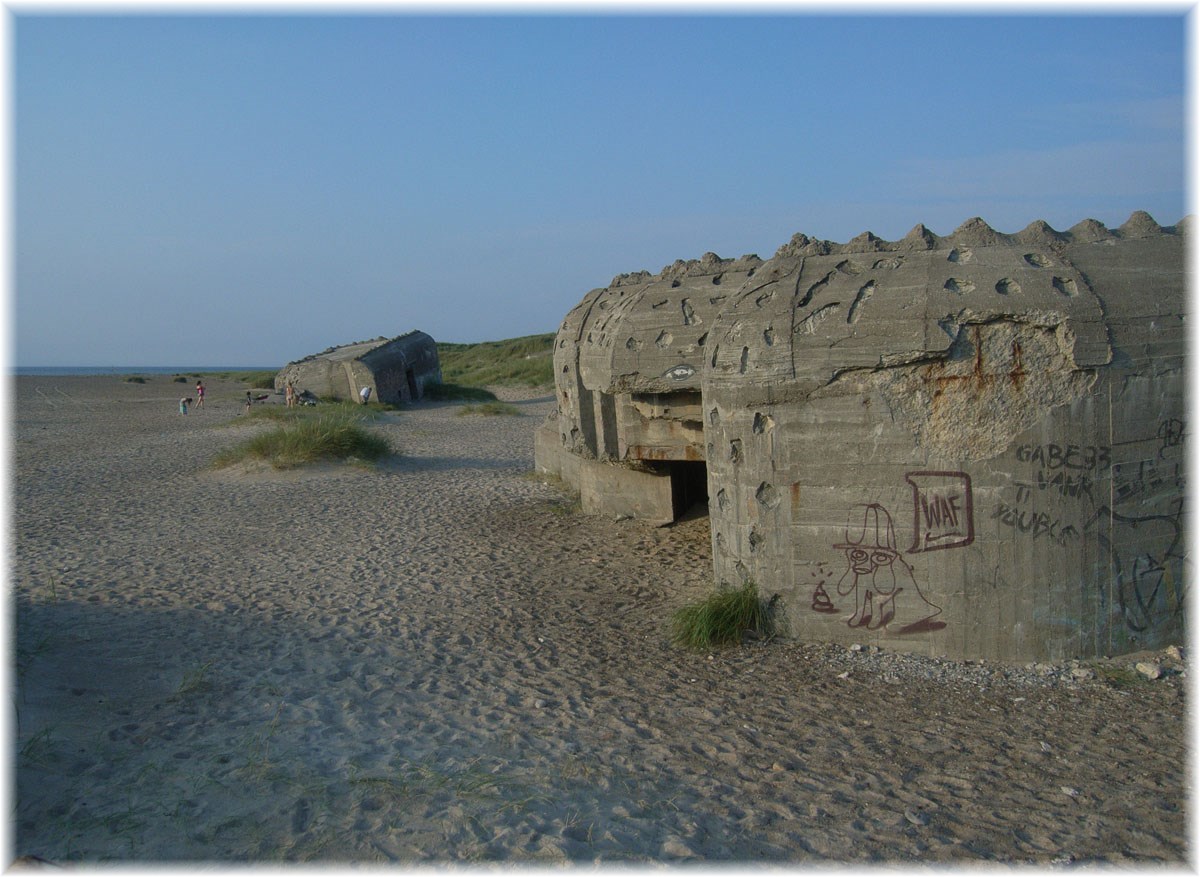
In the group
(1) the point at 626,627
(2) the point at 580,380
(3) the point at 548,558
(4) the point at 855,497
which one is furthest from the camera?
(2) the point at 580,380

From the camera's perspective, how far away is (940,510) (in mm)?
5289

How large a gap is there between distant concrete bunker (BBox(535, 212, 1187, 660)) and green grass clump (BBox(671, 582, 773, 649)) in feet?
0.46

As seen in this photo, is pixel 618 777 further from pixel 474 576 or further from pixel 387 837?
pixel 474 576

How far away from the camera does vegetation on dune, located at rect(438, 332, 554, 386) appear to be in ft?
113

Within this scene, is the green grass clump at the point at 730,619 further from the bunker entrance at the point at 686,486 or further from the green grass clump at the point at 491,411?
the green grass clump at the point at 491,411

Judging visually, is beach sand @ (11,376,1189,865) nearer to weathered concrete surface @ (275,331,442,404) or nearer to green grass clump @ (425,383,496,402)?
weathered concrete surface @ (275,331,442,404)

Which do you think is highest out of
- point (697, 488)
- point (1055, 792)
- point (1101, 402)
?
point (1101, 402)

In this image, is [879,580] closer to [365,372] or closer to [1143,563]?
[1143,563]

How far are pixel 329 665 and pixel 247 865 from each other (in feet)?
7.20

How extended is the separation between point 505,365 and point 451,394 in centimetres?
1264

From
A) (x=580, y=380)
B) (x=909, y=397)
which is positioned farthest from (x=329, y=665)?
(x=580, y=380)

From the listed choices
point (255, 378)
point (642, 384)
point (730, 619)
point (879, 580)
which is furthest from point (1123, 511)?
point (255, 378)

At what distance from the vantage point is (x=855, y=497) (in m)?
5.47

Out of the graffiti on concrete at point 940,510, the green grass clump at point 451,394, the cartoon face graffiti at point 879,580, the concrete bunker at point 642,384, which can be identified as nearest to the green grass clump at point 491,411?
the green grass clump at point 451,394
